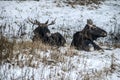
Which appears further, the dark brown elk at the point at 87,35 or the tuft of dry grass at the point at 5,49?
the dark brown elk at the point at 87,35

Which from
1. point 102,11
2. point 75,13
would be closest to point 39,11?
point 75,13

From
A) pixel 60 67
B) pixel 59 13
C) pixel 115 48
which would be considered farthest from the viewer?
pixel 59 13

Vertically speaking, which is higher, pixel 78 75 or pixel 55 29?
pixel 78 75

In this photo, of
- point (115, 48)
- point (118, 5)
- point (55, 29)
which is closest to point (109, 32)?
point (55, 29)

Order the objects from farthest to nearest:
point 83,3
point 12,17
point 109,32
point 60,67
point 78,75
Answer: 1. point 83,3
2. point 12,17
3. point 109,32
4. point 60,67
5. point 78,75

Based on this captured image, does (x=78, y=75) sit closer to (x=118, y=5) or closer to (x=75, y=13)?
(x=75, y=13)

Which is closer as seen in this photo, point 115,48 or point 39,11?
point 115,48

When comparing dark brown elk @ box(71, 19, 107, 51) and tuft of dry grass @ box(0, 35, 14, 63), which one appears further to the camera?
dark brown elk @ box(71, 19, 107, 51)

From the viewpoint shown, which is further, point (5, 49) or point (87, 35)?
point (87, 35)

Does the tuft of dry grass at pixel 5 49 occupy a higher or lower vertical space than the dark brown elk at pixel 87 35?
higher

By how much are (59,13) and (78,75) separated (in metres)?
10.2

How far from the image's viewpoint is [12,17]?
Answer: 50.0 feet

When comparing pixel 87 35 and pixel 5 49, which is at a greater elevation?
pixel 5 49

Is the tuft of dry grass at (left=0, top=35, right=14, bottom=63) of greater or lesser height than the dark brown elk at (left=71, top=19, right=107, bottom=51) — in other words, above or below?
above
